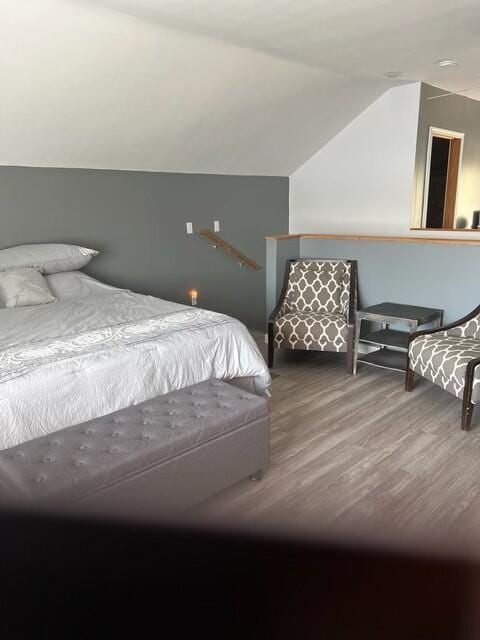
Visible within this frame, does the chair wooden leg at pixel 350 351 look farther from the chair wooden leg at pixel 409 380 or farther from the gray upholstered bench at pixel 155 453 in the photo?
the gray upholstered bench at pixel 155 453

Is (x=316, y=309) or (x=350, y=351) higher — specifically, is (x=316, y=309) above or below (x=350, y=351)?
above

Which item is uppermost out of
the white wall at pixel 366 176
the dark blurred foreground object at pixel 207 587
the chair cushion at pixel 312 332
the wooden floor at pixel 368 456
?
the white wall at pixel 366 176

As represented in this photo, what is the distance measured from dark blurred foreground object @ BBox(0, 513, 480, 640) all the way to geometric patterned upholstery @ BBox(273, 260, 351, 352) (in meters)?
3.52

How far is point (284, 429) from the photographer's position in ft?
9.96

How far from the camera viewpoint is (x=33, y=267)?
3.43m

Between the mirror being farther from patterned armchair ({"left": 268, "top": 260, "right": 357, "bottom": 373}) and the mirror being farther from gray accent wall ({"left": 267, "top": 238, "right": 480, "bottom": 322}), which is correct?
patterned armchair ({"left": 268, "top": 260, "right": 357, "bottom": 373})

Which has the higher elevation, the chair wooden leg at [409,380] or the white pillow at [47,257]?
the white pillow at [47,257]

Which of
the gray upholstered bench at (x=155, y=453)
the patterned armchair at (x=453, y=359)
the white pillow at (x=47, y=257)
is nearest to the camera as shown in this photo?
the gray upholstered bench at (x=155, y=453)

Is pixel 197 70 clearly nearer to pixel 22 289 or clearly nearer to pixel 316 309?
pixel 22 289

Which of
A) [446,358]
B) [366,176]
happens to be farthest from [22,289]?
[366,176]

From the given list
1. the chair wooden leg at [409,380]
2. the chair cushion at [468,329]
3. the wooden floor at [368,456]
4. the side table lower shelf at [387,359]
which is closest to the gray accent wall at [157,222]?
Result: the wooden floor at [368,456]

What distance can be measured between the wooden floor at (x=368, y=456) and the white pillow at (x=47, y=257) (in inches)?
66.8

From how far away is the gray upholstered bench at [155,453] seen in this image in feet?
5.86

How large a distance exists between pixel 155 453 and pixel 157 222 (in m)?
2.92
